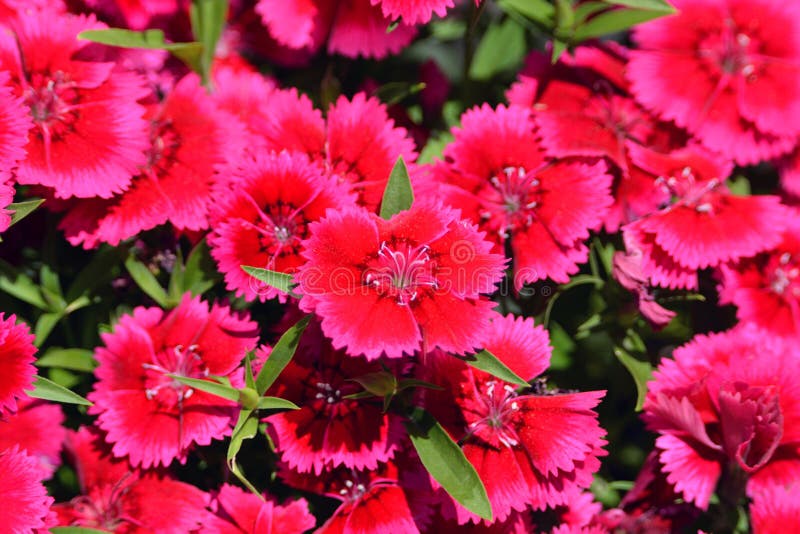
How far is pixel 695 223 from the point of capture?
128cm

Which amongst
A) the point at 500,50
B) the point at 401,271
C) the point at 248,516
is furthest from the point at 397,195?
the point at 500,50

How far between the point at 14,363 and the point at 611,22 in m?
1.03

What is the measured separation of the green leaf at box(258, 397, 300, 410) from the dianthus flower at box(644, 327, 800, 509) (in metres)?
0.51

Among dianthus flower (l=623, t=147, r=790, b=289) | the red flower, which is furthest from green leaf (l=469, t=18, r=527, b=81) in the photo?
the red flower

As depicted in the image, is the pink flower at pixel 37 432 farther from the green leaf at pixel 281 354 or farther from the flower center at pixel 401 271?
the flower center at pixel 401 271

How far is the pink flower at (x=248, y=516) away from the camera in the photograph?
1080 millimetres

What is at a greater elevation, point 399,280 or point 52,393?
point 399,280

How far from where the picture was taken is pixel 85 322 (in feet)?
4.36

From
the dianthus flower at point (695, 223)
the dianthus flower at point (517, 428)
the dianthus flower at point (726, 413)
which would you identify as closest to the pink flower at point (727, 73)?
the dianthus flower at point (695, 223)

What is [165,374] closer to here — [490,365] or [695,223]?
[490,365]

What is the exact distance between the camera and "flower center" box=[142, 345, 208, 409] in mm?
1147

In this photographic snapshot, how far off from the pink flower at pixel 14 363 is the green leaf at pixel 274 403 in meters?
0.28

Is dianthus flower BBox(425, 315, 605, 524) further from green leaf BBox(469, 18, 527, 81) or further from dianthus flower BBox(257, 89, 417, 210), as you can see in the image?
green leaf BBox(469, 18, 527, 81)

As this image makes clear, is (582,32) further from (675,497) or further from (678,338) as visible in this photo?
(675,497)
